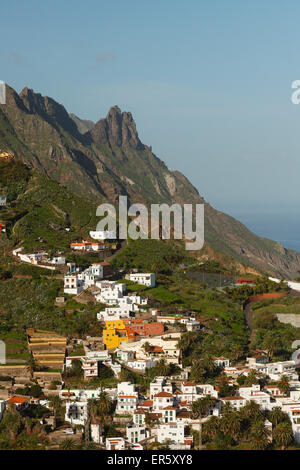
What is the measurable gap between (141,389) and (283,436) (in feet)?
33.6

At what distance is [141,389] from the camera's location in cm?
5050

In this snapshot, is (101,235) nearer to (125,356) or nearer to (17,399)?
(125,356)

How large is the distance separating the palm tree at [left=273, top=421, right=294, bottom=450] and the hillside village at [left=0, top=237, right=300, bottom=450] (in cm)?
6

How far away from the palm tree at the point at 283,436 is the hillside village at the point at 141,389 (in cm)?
6

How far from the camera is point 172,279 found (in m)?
76.8

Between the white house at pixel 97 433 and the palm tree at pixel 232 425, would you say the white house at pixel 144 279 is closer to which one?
the white house at pixel 97 433

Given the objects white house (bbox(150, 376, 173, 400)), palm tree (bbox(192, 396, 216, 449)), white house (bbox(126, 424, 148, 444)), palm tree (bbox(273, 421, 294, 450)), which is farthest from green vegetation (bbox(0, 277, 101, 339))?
palm tree (bbox(273, 421, 294, 450))

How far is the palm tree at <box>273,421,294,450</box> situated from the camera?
44.2 m

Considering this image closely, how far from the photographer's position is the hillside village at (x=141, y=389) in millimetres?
44750

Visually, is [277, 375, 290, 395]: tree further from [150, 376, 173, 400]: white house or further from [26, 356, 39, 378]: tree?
[26, 356, 39, 378]: tree

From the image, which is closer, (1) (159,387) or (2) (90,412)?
(2) (90,412)

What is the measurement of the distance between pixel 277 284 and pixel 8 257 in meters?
28.1

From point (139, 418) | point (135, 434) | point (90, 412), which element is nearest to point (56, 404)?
point (90, 412)
